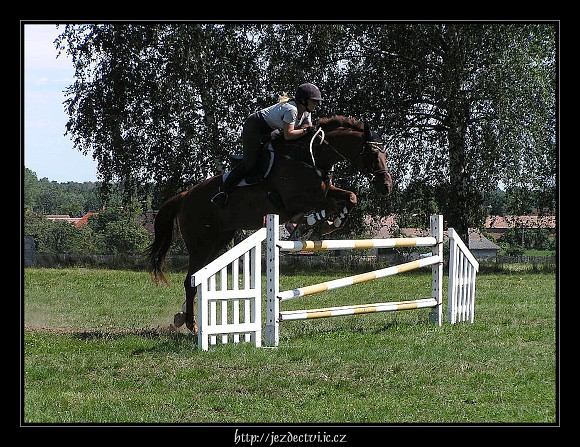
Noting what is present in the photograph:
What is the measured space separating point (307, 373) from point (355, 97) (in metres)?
14.9

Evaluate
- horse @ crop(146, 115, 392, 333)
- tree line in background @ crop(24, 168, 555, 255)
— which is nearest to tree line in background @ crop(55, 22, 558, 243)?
tree line in background @ crop(24, 168, 555, 255)

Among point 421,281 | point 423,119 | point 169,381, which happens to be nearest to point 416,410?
point 169,381

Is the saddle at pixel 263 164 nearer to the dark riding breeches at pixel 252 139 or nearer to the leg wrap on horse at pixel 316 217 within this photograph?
the dark riding breeches at pixel 252 139

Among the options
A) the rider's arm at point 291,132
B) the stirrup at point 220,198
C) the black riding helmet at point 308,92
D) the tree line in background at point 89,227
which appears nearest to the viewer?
the black riding helmet at point 308,92

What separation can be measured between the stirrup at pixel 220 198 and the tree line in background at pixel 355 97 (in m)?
10.8

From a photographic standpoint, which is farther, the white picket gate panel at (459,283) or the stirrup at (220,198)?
the white picket gate panel at (459,283)

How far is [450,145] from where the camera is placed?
1991 centimetres

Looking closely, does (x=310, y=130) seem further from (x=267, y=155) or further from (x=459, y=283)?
(x=459, y=283)

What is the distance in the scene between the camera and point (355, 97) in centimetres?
1953

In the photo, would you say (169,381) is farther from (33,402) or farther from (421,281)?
(421,281)

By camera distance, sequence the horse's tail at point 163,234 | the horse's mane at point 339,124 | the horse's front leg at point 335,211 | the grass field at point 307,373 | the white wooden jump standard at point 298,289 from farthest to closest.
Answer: the horse's tail at point 163,234 < the horse's mane at point 339,124 < the horse's front leg at point 335,211 < the white wooden jump standard at point 298,289 < the grass field at point 307,373

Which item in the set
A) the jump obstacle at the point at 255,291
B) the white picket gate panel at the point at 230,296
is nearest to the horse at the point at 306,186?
the jump obstacle at the point at 255,291

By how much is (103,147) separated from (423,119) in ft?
28.7

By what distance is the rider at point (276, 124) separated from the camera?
7.02 metres
